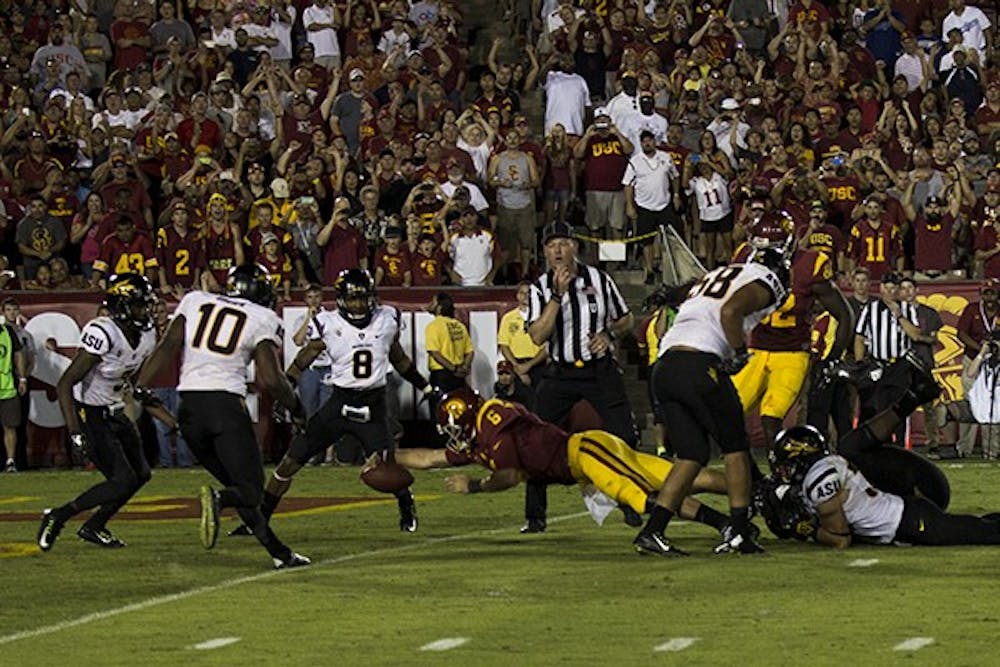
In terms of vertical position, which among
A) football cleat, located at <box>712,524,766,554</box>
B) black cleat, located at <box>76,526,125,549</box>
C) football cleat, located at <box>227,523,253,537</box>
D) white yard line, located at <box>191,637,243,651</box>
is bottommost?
football cleat, located at <box>227,523,253,537</box>

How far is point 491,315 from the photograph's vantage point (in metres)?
19.3

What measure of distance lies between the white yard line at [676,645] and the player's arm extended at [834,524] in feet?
9.38

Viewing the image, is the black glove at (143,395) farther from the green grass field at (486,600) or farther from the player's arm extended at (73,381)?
the green grass field at (486,600)

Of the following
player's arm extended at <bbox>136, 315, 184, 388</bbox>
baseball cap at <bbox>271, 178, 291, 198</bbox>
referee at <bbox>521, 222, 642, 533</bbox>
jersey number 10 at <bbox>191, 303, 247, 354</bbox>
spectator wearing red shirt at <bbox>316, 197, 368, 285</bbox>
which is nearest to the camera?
jersey number 10 at <bbox>191, 303, 247, 354</bbox>

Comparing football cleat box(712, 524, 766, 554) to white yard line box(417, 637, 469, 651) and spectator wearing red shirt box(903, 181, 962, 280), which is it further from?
spectator wearing red shirt box(903, 181, 962, 280)

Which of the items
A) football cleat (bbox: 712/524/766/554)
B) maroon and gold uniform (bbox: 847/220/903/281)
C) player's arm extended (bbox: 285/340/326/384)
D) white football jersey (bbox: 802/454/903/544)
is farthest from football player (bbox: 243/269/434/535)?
maroon and gold uniform (bbox: 847/220/903/281)

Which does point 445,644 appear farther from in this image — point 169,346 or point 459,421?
point 169,346

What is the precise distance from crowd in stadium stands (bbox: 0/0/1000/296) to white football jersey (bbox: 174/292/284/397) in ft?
25.4

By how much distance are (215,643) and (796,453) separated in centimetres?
380

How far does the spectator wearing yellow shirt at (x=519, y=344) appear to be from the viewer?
59.3 ft

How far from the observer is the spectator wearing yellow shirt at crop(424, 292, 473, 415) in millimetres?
18875

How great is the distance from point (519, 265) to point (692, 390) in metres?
9.87

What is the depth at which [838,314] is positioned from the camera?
43.9 ft

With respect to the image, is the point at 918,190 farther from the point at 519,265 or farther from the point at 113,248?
the point at 113,248
